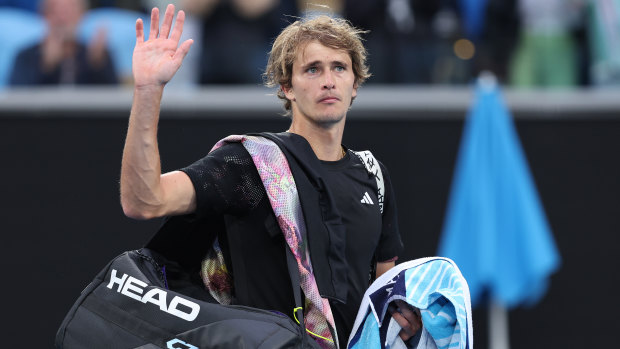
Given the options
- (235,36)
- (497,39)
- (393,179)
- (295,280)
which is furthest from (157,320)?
(497,39)

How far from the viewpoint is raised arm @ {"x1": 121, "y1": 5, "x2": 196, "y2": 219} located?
286 cm

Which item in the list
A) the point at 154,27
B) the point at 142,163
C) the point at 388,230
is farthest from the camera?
the point at 388,230

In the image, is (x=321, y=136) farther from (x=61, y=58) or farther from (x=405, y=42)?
(x=61, y=58)

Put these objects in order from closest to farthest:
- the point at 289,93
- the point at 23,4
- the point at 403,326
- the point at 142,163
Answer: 1. the point at 142,163
2. the point at 403,326
3. the point at 289,93
4. the point at 23,4

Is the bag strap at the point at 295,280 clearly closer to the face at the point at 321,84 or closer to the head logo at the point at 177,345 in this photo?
the head logo at the point at 177,345

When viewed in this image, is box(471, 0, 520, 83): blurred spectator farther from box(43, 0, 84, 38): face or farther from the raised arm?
the raised arm

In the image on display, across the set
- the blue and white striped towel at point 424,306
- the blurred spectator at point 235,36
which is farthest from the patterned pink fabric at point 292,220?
the blurred spectator at point 235,36

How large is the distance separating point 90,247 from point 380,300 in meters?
3.67

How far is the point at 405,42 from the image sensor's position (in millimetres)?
6938

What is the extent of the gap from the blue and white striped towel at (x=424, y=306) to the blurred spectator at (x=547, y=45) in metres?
4.01

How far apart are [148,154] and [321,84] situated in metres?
0.83

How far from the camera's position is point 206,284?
3.30m

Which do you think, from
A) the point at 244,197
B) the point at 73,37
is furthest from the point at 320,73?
the point at 73,37

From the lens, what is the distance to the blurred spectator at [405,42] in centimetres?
692
